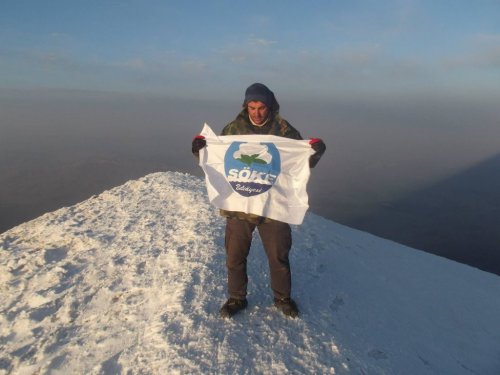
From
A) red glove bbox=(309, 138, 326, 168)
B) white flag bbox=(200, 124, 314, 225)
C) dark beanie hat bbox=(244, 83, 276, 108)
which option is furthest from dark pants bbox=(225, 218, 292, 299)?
dark beanie hat bbox=(244, 83, 276, 108)

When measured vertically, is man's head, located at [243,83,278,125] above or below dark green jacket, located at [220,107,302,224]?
above

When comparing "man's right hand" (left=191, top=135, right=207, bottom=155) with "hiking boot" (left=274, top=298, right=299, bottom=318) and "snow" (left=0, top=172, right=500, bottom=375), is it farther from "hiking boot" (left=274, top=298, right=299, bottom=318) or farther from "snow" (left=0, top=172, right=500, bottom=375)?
"hiking boot" (left=274, top=298, right=299, bottom=318)

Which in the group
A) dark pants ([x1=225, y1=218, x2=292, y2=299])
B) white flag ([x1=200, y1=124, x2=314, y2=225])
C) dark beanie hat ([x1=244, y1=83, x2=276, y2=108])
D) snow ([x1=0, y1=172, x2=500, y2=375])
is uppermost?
dark beanie hat ([x1=244, y1=83, x2=276, y2=108])

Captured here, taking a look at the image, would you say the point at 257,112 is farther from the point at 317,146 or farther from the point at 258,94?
the point at 317,146

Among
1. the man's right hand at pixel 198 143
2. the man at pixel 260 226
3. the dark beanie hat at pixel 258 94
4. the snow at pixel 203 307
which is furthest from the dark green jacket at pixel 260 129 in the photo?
the snow at pixel 203 307

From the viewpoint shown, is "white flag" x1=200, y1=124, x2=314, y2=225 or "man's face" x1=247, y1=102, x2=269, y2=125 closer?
"man's face" x1=247, y1=102, x2=269, y2=125

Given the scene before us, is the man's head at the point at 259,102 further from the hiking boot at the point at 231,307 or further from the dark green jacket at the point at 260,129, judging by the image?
the hiking boot at the point at 231,307

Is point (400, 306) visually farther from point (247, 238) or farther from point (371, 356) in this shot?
point (247, 238)
